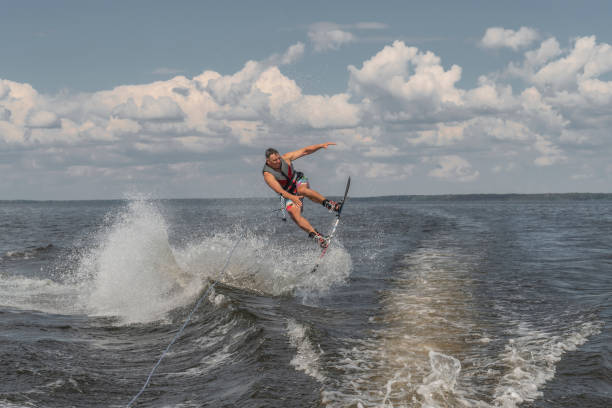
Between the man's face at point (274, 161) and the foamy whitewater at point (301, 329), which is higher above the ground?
the man's face at point (274, 161)

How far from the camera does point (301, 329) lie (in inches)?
345

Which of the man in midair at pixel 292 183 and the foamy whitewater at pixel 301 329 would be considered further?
the man in midair at pixel 292 183

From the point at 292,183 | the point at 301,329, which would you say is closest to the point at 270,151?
the point at 292,183

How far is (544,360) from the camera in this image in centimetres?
709

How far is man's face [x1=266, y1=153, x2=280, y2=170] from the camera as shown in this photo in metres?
12.2

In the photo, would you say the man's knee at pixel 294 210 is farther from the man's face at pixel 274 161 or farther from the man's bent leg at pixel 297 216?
the man's face at pixel 274 161

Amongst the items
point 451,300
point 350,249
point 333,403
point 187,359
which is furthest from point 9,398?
point 350,249

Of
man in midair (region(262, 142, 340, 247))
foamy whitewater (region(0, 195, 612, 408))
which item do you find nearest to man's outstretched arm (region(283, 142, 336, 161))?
man in midair (region(262, 142, 340, 247))

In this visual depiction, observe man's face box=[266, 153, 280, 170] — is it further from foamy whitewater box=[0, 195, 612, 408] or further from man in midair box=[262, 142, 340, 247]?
foamy whitewater box=[0, 195, 612, 408]

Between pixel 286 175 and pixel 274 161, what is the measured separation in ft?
1.74

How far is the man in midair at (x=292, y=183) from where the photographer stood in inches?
479

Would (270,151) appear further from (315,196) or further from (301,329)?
(301,329)

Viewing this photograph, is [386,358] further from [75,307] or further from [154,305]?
[75,307]

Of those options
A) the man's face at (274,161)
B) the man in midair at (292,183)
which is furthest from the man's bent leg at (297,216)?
the man's face at (274,161)
